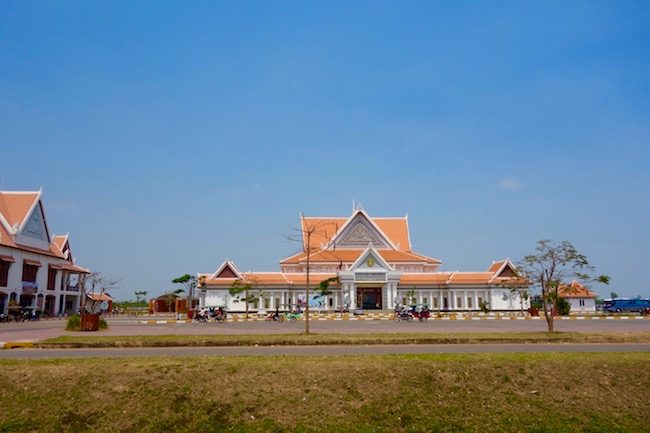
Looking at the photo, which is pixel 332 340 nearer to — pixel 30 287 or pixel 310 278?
pixel 310 278

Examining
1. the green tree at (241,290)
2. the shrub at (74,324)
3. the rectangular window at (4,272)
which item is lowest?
the shrub at (74,324)

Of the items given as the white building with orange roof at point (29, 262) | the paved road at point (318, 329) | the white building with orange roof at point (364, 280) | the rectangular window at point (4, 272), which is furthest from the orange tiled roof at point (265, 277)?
the paved road at point (318, 329)

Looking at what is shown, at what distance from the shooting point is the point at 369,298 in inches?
2393

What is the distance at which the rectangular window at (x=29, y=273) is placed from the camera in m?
48.6

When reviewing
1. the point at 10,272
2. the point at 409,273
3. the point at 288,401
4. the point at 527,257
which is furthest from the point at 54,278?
the point at 288,401

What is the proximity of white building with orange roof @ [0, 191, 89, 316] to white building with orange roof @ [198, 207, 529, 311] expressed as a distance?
1550cm

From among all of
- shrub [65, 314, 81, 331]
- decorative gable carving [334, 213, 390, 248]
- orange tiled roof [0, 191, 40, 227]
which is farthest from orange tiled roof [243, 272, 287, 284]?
shrub [65, 314, 81, 331]

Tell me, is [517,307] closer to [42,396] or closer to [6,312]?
[6,312]

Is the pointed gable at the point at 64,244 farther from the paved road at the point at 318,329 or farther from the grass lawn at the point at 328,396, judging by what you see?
the grass lawn at the point at 328,396

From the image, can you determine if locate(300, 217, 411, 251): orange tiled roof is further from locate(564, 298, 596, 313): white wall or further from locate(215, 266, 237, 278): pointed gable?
locate(564, 298, 596, 313): white wall

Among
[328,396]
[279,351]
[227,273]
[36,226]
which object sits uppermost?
[36,226]

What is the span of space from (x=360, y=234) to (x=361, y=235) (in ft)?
0.59

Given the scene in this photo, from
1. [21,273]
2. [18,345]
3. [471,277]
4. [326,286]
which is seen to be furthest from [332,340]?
[471,277]

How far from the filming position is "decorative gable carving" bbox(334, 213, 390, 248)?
6444cm
